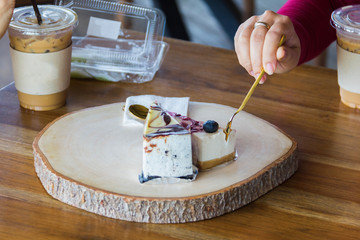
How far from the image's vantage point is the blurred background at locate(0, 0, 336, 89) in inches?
151

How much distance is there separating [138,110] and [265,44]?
34 cm

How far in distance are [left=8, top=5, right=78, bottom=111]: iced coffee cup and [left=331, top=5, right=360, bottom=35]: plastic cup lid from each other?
0.67m

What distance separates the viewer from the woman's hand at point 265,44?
1.27m

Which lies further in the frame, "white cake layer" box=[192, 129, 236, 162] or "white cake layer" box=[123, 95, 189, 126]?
"white cake layer" box=[123, 95, 189, 126]

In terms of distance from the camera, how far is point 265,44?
1.28m

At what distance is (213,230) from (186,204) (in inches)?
2.8

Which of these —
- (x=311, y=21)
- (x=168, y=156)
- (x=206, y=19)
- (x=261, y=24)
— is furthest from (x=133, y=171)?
(x=206, y=19)

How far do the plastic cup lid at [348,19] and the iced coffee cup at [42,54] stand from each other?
666 millimetres

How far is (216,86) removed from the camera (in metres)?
1.59

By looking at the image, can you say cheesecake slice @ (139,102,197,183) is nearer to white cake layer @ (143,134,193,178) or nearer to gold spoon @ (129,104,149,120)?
white cake layer @ (143,134,193,178)

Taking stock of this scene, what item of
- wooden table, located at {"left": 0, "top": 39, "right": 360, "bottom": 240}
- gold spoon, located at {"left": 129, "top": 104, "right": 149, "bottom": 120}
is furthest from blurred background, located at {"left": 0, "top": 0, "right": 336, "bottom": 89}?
gold spoon, located at {"left": 129, "top": 104, "right": 149, "bottom": 120}

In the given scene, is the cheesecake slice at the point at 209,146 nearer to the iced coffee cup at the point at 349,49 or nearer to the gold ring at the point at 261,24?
the gold ring at the point at 261,24

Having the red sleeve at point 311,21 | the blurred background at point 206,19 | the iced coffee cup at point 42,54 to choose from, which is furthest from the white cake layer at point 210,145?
the blurred background at point 206,19

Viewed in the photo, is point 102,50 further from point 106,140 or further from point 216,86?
point 106,140
